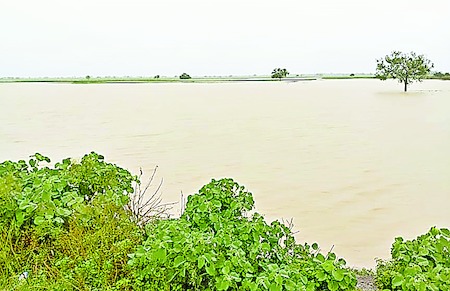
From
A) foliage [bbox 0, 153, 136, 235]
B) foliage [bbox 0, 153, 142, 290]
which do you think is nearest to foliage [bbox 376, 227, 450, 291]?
foliage [bbox 0, 153, 142, 290]

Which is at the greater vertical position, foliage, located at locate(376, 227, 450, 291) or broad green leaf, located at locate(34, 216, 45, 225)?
broad green leaf, located at locate(34, 216, 45, 225)

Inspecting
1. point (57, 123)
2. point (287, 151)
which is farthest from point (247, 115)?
point (287, 151)

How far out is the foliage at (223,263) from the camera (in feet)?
6.12

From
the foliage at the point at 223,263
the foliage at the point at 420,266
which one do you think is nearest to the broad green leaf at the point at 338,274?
the foliage at the point at 223,263

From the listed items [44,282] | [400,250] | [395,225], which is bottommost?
[395,225]

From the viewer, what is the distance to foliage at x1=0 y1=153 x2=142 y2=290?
2293 millimetres

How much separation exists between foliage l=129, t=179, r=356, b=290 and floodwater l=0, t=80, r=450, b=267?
5.44 ft

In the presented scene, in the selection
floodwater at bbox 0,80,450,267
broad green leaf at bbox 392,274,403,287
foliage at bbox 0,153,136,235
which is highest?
foliage at bbox 0,153,136,235

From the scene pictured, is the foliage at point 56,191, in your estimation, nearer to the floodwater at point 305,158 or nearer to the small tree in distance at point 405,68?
the floodwater at point 305,158

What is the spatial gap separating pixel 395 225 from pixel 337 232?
0.61 meters

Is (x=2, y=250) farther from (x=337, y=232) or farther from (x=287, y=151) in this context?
(x=287, y=151)

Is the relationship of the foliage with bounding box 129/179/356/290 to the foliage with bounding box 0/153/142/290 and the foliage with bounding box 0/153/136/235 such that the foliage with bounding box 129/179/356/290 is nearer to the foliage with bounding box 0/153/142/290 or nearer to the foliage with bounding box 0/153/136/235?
the foliage with bounding box 0/153/142/290

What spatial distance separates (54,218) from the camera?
2.51 meters

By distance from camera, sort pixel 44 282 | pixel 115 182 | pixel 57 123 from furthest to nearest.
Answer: pixel 57 123 < pixel 115 182 < pixel 44 282
